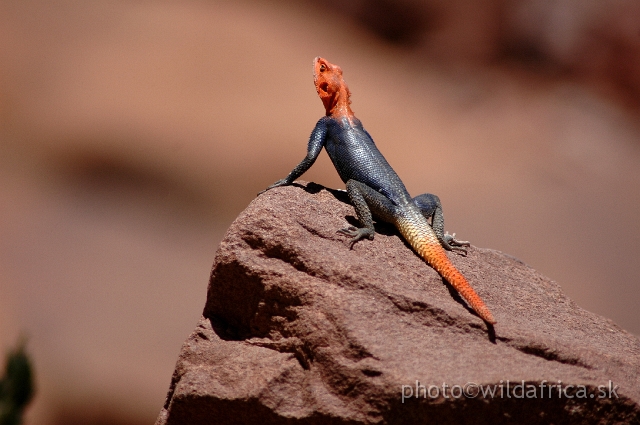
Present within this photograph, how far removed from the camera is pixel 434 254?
3.62 metres

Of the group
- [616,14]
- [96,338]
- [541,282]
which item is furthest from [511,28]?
[96,338]

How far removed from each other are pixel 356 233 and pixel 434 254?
1.46ft

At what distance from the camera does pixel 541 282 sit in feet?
13.8

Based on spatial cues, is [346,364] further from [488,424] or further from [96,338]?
[96,338]

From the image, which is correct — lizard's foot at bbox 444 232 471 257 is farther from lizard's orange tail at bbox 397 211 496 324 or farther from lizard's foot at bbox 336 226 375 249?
lizard's foot at bbox 336 226 375 249

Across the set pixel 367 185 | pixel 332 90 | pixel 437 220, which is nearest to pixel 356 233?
pixel 367 185

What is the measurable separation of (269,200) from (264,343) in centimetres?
79

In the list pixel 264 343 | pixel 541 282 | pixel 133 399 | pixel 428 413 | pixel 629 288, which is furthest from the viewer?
pixel 629 288

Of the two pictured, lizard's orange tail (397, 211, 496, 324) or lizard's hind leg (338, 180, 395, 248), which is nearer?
lizard's orange tail (397, 211, 496, 324)

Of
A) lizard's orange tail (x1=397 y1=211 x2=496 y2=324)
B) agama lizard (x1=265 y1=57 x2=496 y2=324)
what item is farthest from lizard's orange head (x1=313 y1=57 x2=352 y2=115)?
lizard's orange tail (x1=397 y1=211 x2=496 y2=324)

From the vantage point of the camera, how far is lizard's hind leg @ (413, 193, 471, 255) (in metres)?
4.11

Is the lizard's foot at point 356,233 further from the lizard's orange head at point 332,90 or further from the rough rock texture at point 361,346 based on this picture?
the lizard's orange head at point 332,90

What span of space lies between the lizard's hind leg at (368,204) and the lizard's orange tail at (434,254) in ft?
0.36

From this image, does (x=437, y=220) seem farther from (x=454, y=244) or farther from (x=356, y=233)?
(x=356, y=233)
